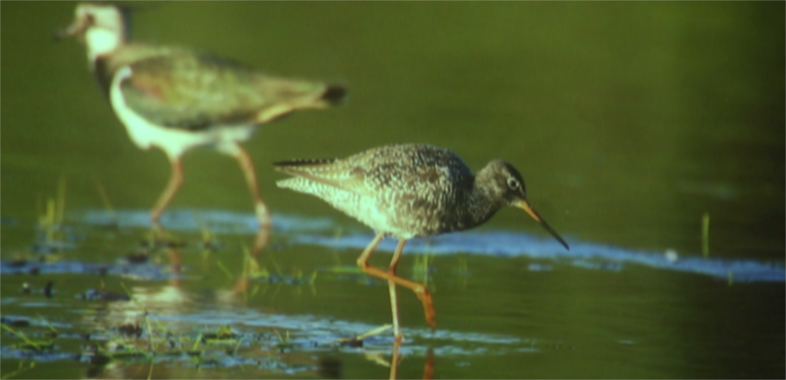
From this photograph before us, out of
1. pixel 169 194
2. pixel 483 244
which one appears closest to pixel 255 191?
pixel 169 194

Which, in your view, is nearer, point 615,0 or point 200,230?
point 200,230

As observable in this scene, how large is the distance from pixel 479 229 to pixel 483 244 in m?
0.63

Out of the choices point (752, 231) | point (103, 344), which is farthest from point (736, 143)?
point (103, 344)

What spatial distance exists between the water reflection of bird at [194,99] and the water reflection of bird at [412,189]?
308cm

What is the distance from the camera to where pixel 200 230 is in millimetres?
11656


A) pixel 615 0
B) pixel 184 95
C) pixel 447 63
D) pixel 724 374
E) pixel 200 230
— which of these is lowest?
pixel 724 374

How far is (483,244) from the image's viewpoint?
11445 millimetres

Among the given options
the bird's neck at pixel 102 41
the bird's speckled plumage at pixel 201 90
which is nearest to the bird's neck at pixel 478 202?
the bird's speckled plumage at pixel 201 90

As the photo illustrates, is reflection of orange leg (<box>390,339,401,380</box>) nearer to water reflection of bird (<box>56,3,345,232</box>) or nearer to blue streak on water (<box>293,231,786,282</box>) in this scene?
blue streak on water (<box>293,231,786,282</box>)

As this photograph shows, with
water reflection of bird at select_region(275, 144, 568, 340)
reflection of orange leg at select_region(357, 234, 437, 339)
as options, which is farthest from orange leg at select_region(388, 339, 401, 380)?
water reflection of bird at select_region(275, 144, 568, 340)

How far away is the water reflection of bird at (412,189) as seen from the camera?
338 inches

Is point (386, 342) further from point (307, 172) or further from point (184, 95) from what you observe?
point (184, 95)

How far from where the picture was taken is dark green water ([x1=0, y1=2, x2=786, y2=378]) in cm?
809

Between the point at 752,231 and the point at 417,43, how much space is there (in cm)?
1357
